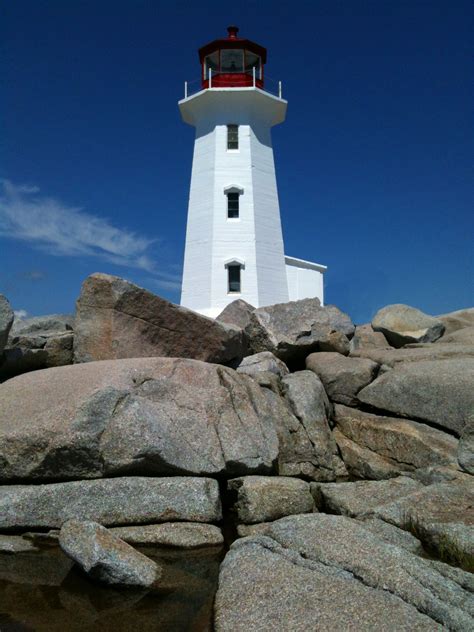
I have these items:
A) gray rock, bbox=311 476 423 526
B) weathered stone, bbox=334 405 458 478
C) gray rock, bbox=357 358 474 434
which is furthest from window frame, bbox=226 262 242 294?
gray rock, bbox=311 476 423 526

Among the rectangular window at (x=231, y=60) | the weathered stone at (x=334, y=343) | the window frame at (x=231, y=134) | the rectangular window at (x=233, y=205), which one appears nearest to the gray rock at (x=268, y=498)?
the weathered stone at (x=334, y=343)

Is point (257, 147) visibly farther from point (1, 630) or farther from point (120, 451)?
point (1, 630)

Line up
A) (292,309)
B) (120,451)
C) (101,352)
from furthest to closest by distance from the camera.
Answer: (292,309) < (101,352) < (120,451)

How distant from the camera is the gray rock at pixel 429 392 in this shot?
10.8m

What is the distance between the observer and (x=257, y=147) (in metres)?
26.0

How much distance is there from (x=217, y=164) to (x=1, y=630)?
73.5 ft

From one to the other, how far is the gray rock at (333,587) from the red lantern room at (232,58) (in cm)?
2454

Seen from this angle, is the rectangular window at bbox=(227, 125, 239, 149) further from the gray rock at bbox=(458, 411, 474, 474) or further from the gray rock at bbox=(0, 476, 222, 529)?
the gray rock at bbox=(0, 476, 222, 529)

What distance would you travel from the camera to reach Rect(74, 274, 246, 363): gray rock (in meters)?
11.3

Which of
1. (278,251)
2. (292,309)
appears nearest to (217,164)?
(278,251)

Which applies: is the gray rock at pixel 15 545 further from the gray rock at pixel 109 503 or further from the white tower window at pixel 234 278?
the white tower window at pixel 234 278

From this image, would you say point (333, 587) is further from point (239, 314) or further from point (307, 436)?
point (239, 314)

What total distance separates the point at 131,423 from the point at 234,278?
16.4 metres

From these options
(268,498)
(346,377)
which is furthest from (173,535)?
(346,377)
